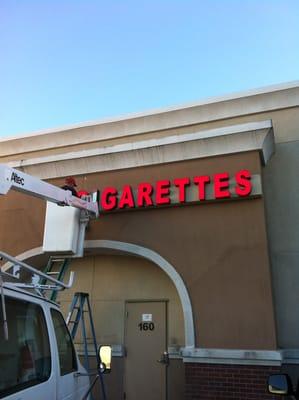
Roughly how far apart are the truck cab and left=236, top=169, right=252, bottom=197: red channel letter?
4.55 metres

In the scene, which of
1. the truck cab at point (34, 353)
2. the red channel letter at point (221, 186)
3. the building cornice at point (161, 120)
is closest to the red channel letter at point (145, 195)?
the red channel letter at point (221, 186)

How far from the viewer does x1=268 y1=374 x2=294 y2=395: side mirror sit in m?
3.36

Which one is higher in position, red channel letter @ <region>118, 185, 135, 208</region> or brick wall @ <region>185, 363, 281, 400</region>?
red channel letter @ <region>118, 185, 135, 208</region>

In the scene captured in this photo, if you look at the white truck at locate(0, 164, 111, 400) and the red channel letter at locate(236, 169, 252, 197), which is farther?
the red channel letter at locate(236, 169, 252, 197)

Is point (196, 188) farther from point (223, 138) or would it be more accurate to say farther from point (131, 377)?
point (131, 377)

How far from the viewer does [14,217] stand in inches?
375

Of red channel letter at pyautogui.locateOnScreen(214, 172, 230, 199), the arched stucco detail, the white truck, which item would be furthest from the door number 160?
the white truck

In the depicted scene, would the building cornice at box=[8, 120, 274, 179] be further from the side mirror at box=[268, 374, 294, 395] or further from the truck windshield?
the side mirror at box=[268, 374, 294, 395]

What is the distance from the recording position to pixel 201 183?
8.29 meters

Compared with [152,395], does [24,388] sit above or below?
above

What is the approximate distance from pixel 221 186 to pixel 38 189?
3.56 meters

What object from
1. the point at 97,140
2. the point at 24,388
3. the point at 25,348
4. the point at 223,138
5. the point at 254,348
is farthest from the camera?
the point at 97,140

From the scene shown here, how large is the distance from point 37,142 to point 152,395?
7.22 m

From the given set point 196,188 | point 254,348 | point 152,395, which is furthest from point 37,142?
point 254,348
